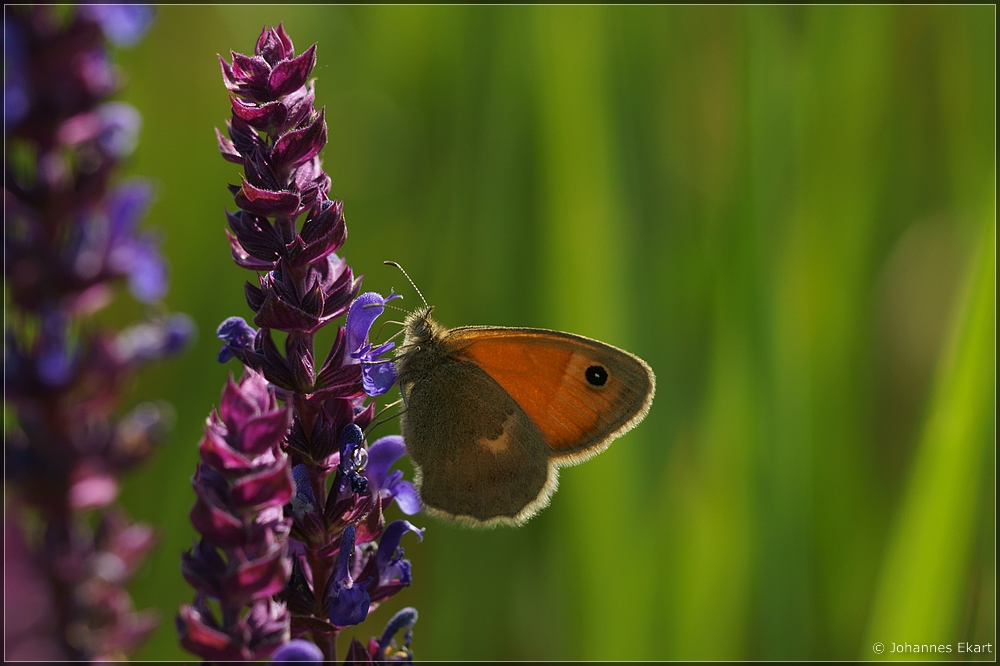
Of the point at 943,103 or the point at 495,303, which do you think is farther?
the point at 943,103

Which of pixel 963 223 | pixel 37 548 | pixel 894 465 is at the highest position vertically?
pixel 963 223

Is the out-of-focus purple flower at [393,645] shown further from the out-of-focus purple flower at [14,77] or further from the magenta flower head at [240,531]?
the out-of-focus purple flower at [14,77]

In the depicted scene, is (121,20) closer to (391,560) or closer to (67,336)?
(67,336)

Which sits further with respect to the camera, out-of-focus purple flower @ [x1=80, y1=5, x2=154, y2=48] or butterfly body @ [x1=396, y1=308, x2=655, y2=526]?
butterfly body @ [x1=396, y1=308, x2=655, y2=526]

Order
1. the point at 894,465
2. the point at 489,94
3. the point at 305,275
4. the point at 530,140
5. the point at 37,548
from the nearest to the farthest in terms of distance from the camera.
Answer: the point at 37,548, the point at 305,275, the point at 489,94, the point at 530,140, the point at 894,465

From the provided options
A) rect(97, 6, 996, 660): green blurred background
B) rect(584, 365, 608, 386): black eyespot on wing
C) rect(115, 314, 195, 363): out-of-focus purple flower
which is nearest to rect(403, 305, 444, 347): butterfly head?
rect(584, 365, 608, 386): black eyespot on wing

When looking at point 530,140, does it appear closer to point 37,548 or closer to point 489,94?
point 489,94

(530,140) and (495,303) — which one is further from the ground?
(530,140)

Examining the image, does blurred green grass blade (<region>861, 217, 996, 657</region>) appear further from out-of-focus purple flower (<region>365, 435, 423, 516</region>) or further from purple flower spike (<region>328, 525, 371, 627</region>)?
purple flower spike (<region>328, 525, 371, 627</region>)

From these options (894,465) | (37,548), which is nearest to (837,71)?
(894,465)
